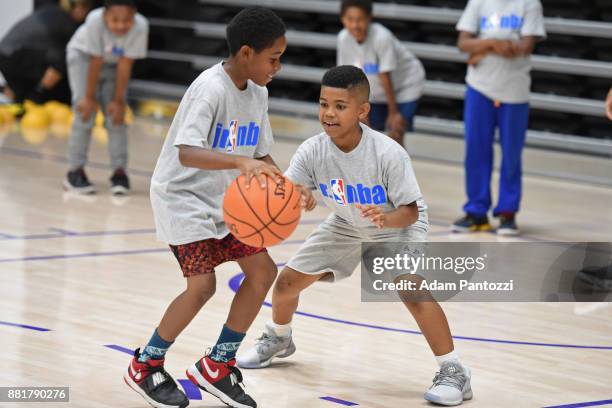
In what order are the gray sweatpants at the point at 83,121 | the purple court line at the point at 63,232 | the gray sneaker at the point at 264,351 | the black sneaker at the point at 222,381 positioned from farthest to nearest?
the gray sweatpants at the point at 83,121, the purple court line at the point at 63,232, the gray sneaker at the point at 264,351, the black sneaker at the point at 222,381

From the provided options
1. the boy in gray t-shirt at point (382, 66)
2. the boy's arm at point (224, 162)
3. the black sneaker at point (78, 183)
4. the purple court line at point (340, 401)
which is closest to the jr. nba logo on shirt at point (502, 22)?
the boy in gray t-shirt at point (382, 66)

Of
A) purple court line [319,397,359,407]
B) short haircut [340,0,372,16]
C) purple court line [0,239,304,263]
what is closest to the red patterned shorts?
purple court line [319,397,359,407]

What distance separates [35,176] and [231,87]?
556 centimetres

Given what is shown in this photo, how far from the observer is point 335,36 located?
12078mm

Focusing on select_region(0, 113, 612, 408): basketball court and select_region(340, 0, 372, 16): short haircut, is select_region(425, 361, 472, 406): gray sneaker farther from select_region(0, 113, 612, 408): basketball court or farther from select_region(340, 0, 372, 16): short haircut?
select_region(340, 0, 372, 16): short haircut

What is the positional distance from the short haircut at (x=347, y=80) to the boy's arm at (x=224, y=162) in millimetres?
505

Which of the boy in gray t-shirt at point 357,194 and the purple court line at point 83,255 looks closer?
the boy in gray t-shirt at point 357,194

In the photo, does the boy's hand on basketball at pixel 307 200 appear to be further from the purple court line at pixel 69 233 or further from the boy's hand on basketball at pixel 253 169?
the purple court line at pixel 69 233

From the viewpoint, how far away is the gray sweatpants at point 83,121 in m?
8.06

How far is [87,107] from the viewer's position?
7.93 meters

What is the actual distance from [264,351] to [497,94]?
366 centimetres

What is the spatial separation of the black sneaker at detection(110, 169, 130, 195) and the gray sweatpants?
6 cm

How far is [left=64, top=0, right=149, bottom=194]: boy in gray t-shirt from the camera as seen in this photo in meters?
7.89

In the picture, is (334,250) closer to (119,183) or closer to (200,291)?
(200,291)
